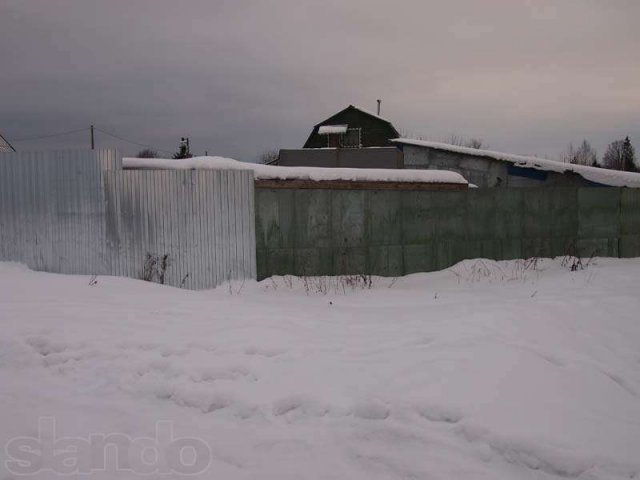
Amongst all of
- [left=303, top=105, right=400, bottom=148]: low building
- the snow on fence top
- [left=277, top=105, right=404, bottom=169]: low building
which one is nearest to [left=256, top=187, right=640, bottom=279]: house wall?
the snow on fence top

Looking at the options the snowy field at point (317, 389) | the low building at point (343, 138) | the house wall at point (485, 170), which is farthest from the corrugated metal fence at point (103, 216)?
the house wall at point (485, 170)

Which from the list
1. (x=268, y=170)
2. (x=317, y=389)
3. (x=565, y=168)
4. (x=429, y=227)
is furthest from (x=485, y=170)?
(x=317, y=389)

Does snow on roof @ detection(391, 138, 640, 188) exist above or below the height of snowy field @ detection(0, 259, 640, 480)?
above

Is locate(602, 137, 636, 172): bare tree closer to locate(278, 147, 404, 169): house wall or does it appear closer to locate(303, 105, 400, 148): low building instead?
locate(303, 105, 400, 148): low building

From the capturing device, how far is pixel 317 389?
11.2ft

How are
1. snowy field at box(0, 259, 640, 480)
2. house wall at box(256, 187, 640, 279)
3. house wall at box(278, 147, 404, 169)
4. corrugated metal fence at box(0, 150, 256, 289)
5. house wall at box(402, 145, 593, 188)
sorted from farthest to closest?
house wall at box(278, 147, 404, 169)
house wall at box(402, 145, 593, 188)
house wall at box(256, 187, 640, 279)
corrugated metal fence at box(0, 150, 256, 289)
snowy field at box(0, 259, 640, 480)

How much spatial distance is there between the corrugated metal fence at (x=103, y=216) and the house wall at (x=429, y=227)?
3.73 feet

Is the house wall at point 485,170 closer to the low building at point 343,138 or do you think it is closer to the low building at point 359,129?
the low building at point 343,138

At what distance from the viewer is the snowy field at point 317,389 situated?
9.07 feet

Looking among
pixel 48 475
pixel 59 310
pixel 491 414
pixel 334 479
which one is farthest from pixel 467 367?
pixel 59 310

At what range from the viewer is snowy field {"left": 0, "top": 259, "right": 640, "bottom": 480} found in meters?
2.77

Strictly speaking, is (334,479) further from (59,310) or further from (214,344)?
(59,310)

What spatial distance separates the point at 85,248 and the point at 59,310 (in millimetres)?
2793

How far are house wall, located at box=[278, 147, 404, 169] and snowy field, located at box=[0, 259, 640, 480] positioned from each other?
12.9 meters
